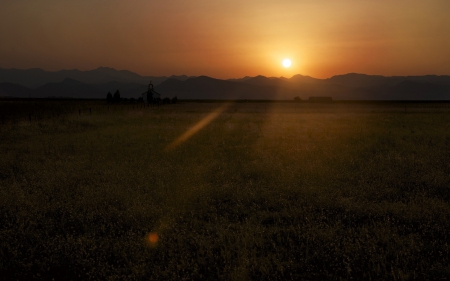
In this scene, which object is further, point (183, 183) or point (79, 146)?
point (79, 146)

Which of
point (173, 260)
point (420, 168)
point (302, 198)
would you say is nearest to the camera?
point (173, 260)

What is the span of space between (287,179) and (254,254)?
20.3 feet

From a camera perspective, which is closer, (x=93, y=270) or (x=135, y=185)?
(x=93, y=270)

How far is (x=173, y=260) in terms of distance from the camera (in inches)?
257

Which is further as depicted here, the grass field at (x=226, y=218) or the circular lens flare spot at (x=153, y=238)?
the circular lens flare spot at (x=153, y=238)

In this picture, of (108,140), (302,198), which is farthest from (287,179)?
(108,140)

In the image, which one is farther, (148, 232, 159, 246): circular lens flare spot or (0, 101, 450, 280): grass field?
(148, 232, 159, 246): circular lens flare spot

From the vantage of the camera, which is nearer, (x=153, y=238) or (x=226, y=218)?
(x=153, y=238)

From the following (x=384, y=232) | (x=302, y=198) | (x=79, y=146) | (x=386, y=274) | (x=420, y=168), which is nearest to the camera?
(x=386, y=274)

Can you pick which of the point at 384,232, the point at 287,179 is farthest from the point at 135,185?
the point at 384,232

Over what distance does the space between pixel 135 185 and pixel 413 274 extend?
354 inches

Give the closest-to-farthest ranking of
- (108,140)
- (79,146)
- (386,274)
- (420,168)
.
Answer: (386,274) < (420,168) < (79,146) < (108,140)

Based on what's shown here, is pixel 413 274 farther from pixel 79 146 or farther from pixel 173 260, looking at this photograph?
pixel 79 146

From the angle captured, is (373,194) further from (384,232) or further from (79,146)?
(79,146)
